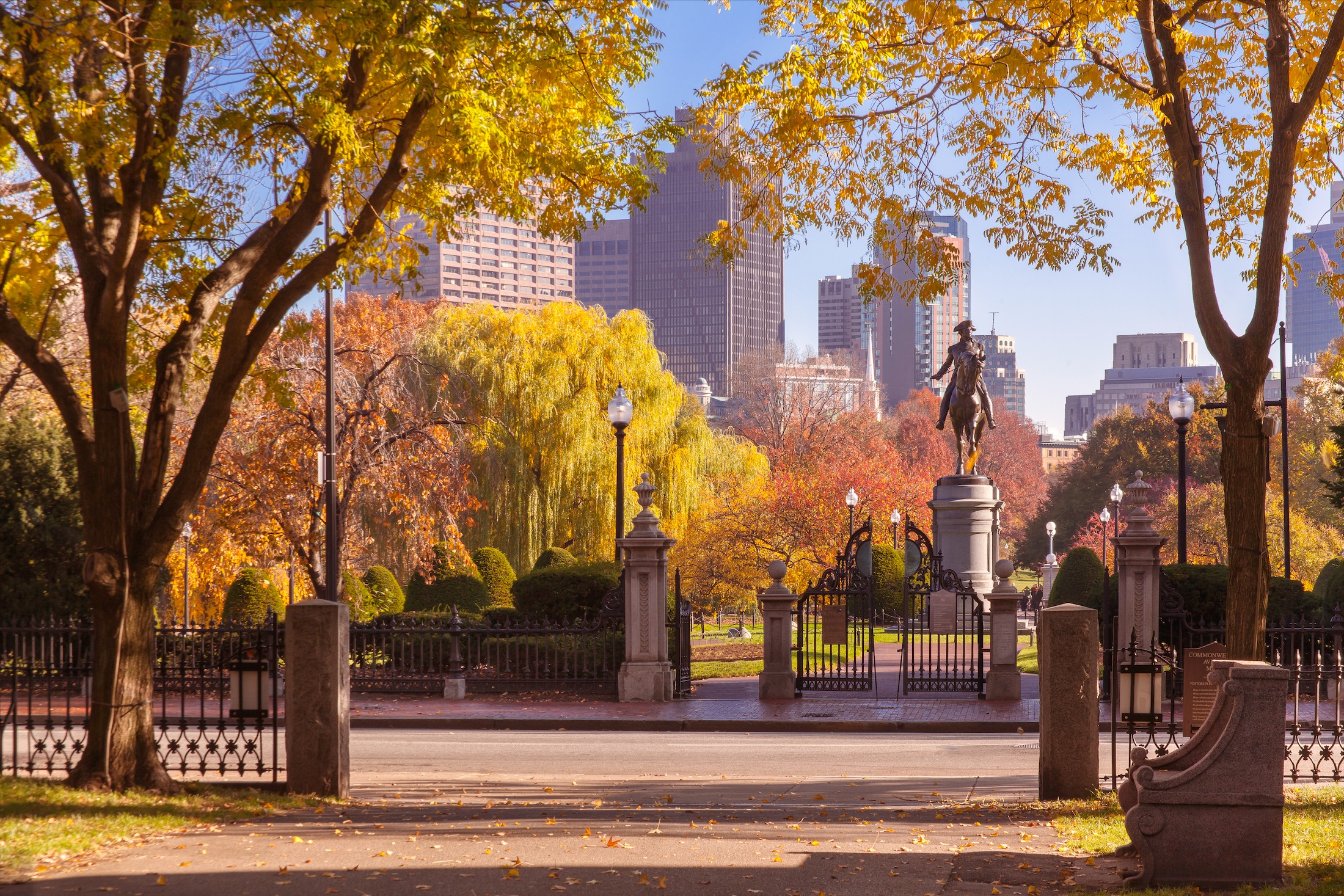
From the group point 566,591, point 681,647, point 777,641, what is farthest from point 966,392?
point 681,647

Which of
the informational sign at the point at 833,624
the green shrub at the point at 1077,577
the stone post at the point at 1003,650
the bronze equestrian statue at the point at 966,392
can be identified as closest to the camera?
the stone post at the point at 1003,650

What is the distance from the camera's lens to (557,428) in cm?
3136

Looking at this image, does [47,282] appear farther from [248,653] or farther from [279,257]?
[248,653]

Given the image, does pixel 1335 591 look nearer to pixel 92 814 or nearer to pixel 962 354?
pixel 962 354

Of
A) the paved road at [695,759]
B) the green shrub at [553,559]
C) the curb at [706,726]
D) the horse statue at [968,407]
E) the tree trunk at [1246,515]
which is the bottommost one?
the curb at [706,726]

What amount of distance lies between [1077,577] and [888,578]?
34.6 ft

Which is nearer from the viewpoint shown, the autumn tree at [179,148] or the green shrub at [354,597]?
the autumn tree at [179,148]

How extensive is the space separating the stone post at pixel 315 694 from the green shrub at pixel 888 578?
26.8m

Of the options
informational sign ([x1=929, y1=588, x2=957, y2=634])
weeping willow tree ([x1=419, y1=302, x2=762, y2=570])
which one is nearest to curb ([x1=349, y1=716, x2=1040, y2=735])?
weeping willow tree ([x1=419, y1=302, x2=762, y2=570])

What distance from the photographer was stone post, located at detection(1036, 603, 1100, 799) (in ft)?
29.0

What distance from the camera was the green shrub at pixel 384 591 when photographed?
92.2 ft

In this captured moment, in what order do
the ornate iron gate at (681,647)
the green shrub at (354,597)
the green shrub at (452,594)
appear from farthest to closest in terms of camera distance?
the green shrub at (452,594)
the green shrub at (354,597)
the ornate iron gate at (681,647)

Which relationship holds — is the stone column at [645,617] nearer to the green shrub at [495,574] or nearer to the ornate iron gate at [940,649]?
the ornate iron gate at [940,649]

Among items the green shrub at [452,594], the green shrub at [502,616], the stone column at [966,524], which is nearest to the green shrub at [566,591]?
the green shrub at [502,616]
